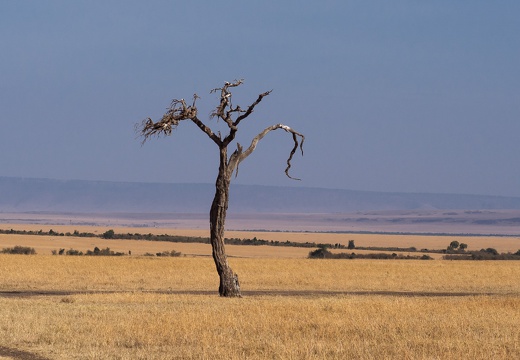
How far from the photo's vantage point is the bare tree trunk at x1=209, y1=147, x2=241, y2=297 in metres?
31.5

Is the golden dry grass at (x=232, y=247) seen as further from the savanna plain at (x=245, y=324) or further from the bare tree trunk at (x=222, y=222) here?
the bare tree trunk at (x=222, y=222)

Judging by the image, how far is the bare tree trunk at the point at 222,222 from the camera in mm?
31531

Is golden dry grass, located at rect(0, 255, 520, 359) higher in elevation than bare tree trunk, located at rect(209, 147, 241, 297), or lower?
lower

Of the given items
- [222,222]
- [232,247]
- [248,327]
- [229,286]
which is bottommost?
[248,327]

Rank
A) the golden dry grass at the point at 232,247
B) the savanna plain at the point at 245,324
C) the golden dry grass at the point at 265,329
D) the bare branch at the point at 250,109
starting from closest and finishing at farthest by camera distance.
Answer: the golden dry grass at the point at 265,329, the savanna plain at the point at 245,324, the bare branch at the point at 250,109, the golden dry grass at the point at 232,247

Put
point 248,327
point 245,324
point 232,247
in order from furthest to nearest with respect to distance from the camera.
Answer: point 232,247 → point 245,324 → point 248,327

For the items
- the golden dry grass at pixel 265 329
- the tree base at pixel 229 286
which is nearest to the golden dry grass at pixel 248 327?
the golden dry grass at pixel 265 329

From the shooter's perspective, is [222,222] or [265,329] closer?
[265,329]

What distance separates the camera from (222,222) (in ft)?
104

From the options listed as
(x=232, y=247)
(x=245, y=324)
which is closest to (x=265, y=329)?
(x=245, y=324)

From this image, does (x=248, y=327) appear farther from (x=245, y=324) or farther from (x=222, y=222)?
(x=222, y=222)

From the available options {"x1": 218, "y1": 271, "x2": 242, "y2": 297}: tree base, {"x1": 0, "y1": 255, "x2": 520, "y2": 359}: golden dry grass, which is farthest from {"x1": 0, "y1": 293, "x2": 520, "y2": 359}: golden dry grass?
{"x1": 218, "y1": 271, "x2": 242, "y2": 297}: tree base

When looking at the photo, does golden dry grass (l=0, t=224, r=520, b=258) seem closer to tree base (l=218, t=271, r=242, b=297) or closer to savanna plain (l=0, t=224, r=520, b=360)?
savanna plain (l=0, t=224, r=520, b=360)

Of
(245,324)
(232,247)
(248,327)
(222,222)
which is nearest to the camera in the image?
(248,327)
